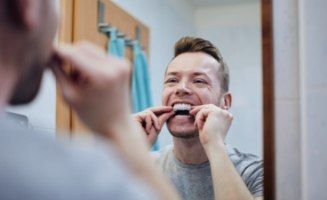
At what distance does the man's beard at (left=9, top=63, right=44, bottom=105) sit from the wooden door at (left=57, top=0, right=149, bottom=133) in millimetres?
565

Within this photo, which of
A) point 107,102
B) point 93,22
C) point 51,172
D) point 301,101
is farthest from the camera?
point 93,22

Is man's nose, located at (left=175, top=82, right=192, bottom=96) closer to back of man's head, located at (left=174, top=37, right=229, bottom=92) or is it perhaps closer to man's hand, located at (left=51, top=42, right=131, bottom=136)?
back of man's head, located at (left=174, top=37, right=229, bottom=92)

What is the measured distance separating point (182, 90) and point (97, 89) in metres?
0.53

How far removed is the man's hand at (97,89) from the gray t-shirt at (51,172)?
0.11 metres

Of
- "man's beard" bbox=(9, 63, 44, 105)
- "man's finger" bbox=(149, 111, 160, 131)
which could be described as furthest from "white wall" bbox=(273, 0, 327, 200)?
"man's beard" bbox=(9, 63, 44, 105)

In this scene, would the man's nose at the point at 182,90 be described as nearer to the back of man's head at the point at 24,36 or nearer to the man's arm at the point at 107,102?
the man's arm at the point at 107,102

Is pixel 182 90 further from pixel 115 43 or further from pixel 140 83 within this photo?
pixel 115 43

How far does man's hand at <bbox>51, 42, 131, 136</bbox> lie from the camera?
36 centimetres

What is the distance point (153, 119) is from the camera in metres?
0.89

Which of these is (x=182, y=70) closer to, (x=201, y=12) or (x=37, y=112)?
(x=201, y=12)

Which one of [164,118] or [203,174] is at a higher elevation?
[164,118]

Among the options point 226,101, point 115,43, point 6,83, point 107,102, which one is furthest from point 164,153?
point 6,83

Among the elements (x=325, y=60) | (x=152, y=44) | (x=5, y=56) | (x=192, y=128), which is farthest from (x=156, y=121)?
(x=5, y=56)

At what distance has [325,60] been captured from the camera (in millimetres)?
845
